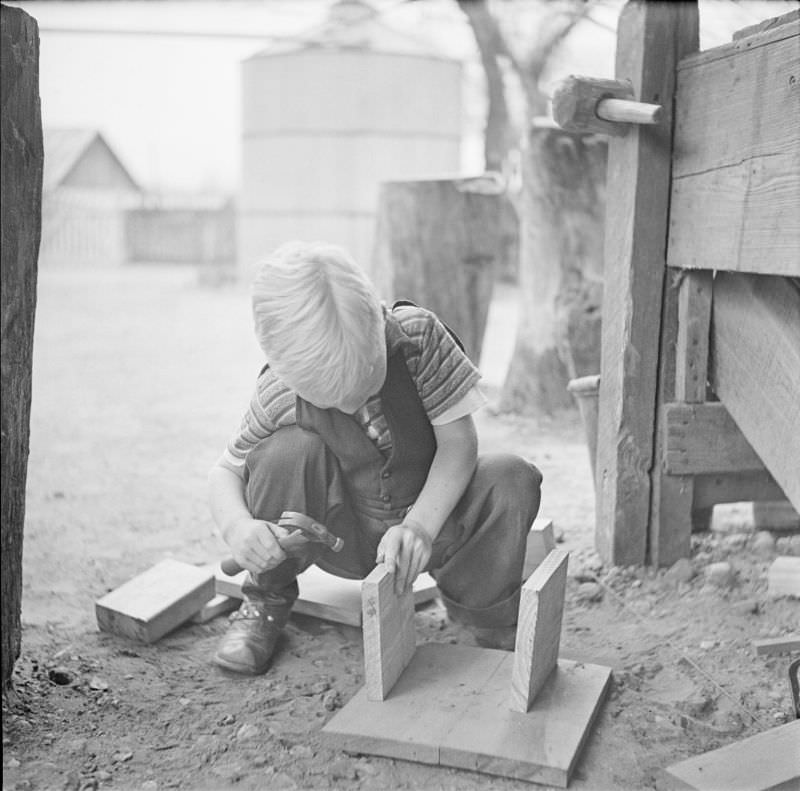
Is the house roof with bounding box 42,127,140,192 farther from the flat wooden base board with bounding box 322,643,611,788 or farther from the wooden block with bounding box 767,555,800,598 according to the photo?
the flat wooden base board with bounding box 322,643,611,788

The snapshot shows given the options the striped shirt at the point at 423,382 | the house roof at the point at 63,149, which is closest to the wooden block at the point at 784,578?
the striped shirt at the point at 423,382

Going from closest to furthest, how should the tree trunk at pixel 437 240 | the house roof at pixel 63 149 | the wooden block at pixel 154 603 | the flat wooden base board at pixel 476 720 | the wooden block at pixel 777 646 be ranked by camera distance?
1. the flat wooden base board at pixel 476 720
2. the wooden block at pixel 777 646
3. the wooden block at pixel 154 603
4. the tree trunk at pixel 437 240
5. the house roof at pixel 63 149

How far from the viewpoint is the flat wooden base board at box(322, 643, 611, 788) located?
161cm

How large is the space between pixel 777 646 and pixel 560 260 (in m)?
2.43

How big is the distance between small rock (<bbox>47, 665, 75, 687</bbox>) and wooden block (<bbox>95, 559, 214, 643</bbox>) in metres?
0.19

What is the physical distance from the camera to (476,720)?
1.71m

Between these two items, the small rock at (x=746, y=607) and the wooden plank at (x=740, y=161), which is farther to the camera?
the small rock at (x=746, y=607)

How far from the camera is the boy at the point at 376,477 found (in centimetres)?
170

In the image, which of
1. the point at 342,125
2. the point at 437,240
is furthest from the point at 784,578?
the point at 342,125

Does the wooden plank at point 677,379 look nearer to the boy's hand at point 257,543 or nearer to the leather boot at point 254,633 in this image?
the leather boot at point 254,633

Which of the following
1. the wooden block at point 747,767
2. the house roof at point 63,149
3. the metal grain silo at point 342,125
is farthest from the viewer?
the house roof at point 63,149

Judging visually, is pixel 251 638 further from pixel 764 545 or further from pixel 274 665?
pixel 764 545

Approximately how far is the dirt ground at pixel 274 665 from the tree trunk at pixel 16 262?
0.23 metres

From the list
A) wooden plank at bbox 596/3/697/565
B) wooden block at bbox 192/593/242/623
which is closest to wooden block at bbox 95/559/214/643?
wooden block at bbox 192/593/242/623
